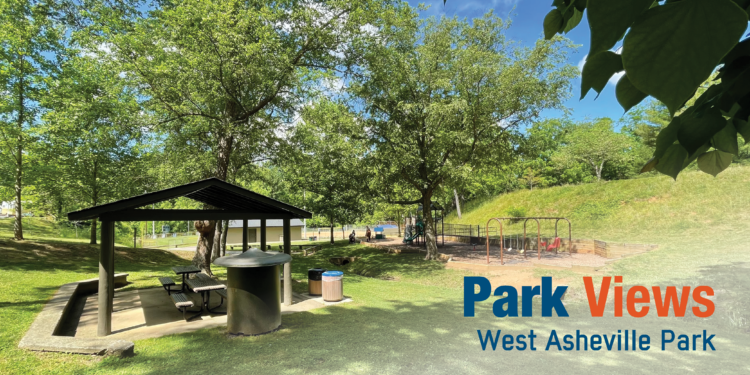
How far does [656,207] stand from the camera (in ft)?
82.3

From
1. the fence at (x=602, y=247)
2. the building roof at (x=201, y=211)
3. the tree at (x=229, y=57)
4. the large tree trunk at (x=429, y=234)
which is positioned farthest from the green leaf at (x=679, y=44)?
the fence at (x=602, y=247)

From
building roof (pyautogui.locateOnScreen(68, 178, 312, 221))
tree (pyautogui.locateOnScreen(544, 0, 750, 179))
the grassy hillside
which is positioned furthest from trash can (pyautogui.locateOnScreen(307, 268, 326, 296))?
the grassy hillside

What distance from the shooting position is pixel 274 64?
1218 centimetres

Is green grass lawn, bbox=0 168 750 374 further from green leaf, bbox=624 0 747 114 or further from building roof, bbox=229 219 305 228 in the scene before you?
building roof, bbox=229 219 305 228

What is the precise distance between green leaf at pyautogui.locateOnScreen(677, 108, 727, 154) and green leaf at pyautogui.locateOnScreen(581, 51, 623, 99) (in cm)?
23

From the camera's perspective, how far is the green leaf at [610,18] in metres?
0.41

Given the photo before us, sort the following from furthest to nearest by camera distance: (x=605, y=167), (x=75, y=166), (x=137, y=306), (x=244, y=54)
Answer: (x=605, y=167) → (x=75, y=166) → (x=244, y=54) → (x=137, y=306)

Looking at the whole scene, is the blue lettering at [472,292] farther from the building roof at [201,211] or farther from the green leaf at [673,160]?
the green leaf at [673,160]

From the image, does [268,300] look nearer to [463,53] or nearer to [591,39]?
[591,39]

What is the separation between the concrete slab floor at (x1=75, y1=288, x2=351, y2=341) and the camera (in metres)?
7.44

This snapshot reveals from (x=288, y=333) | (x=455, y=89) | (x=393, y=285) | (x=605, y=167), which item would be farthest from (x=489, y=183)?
(x=288, y=333)

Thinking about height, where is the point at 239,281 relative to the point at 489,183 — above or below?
below

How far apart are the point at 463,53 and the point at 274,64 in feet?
25.9

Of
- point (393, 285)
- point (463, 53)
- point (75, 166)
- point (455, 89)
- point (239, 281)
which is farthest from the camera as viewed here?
point (75, 166)
